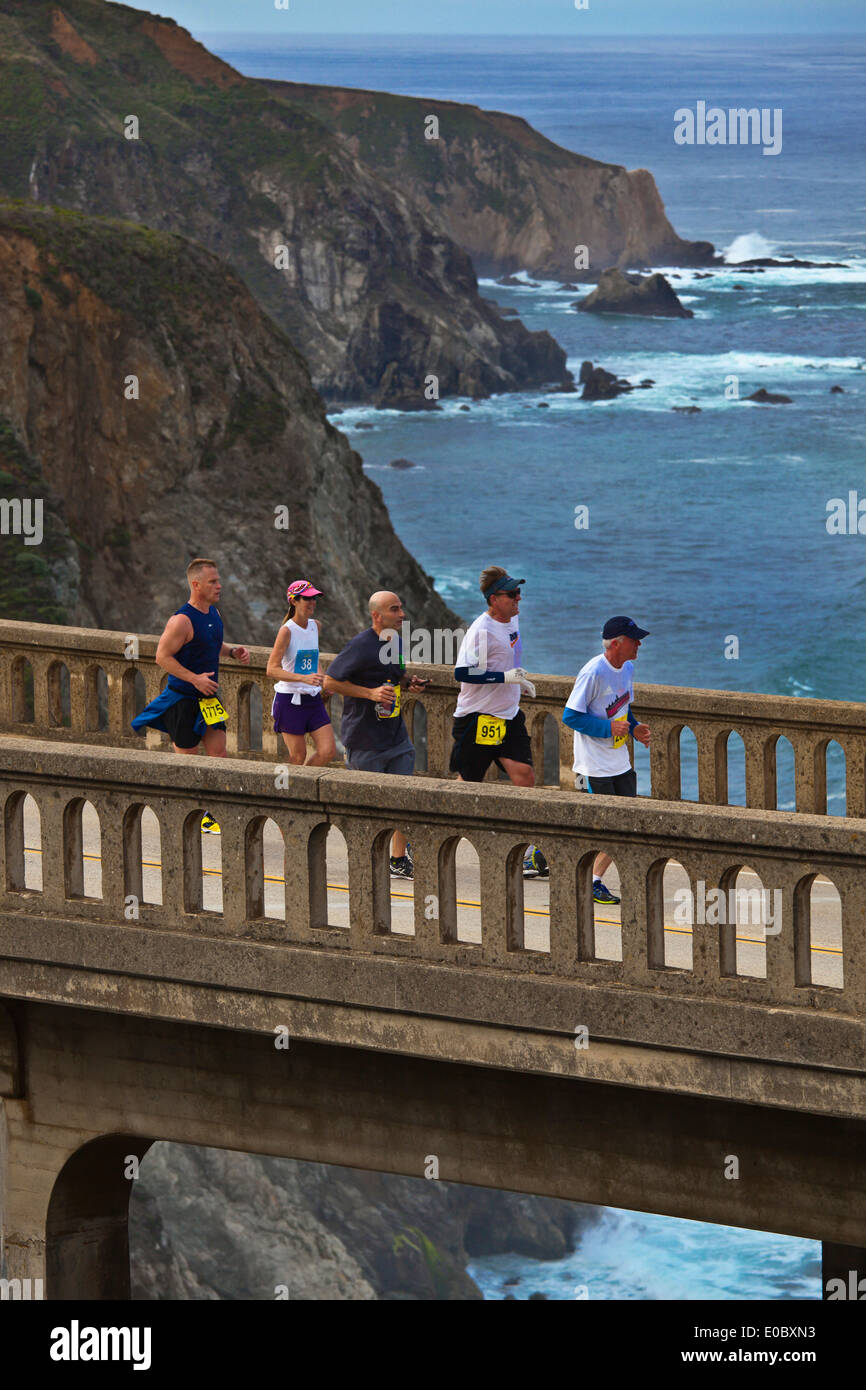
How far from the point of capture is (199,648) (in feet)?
45.2

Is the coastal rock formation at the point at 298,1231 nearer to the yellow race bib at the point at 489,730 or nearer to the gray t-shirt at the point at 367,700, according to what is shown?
the gray t-shirt at the point at 367,700

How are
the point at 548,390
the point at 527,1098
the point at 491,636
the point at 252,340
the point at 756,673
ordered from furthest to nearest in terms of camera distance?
the point at 548,390
the point at 756,673
the point at 252,340
the point at 491,636
the point at 527,1098

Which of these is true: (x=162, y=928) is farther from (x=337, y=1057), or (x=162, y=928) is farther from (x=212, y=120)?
(x=212, y=120)

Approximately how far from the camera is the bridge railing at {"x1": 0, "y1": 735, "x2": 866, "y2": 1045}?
A: 9812mm

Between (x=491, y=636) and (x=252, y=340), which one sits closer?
(x=491, y=636)

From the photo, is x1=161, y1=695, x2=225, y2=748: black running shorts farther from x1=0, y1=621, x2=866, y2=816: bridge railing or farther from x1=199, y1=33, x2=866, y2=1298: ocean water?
x1=199, y1=33, x2=866, y2=1298: ocean water

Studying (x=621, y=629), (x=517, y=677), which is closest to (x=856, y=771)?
(x=621, y=629)

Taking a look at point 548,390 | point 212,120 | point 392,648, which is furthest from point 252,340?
point 548,390

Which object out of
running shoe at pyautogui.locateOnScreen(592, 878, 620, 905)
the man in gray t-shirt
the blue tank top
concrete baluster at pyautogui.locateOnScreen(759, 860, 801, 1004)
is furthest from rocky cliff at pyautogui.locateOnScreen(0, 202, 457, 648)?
concrete baluster at pyautogui.locateOnScreen(759, 860, 801, 1004)

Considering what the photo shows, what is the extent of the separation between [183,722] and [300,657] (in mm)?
890

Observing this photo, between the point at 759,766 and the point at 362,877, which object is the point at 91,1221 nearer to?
the point at 362,877

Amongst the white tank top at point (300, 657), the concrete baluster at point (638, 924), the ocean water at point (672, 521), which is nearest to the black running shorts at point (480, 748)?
the white tank top at point (300, 657)

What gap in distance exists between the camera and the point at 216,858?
1337 cm

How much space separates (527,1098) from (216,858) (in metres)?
3.21
